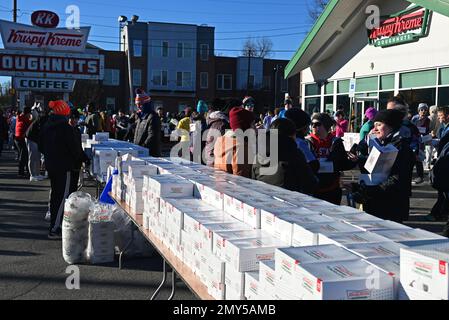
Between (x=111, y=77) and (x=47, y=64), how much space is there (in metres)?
30.8

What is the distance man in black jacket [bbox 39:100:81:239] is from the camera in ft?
21.8

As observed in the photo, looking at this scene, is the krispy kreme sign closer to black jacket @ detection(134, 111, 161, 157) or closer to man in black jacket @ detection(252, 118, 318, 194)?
black jacket @ detection(134, 111, 161, 157)

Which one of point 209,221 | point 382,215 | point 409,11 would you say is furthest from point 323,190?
point 409,11

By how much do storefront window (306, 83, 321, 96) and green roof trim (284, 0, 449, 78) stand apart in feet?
5.24

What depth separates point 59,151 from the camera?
667 centimetres

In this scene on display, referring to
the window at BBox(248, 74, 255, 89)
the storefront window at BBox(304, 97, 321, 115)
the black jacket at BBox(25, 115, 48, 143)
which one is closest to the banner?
the black jacket at BBox(25, 115, 48, 143)

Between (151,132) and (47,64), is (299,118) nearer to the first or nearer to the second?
(151,132)

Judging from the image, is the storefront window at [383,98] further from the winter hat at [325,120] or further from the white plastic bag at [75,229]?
the white plastic bag at [75,229]

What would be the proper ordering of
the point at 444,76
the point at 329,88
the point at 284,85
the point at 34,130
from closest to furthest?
the point at 34,130
the point at 444,76
the point at 329,88
the point at 284,85

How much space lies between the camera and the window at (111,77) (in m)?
50.6

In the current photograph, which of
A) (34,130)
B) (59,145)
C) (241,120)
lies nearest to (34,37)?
(34,130)

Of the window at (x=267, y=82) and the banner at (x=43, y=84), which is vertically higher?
the window at (x=267, y=82)

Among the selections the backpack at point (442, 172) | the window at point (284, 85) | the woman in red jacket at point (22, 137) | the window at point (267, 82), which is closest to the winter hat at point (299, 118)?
the backpack at point (442, 172)

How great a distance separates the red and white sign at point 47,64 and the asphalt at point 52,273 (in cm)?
1406
